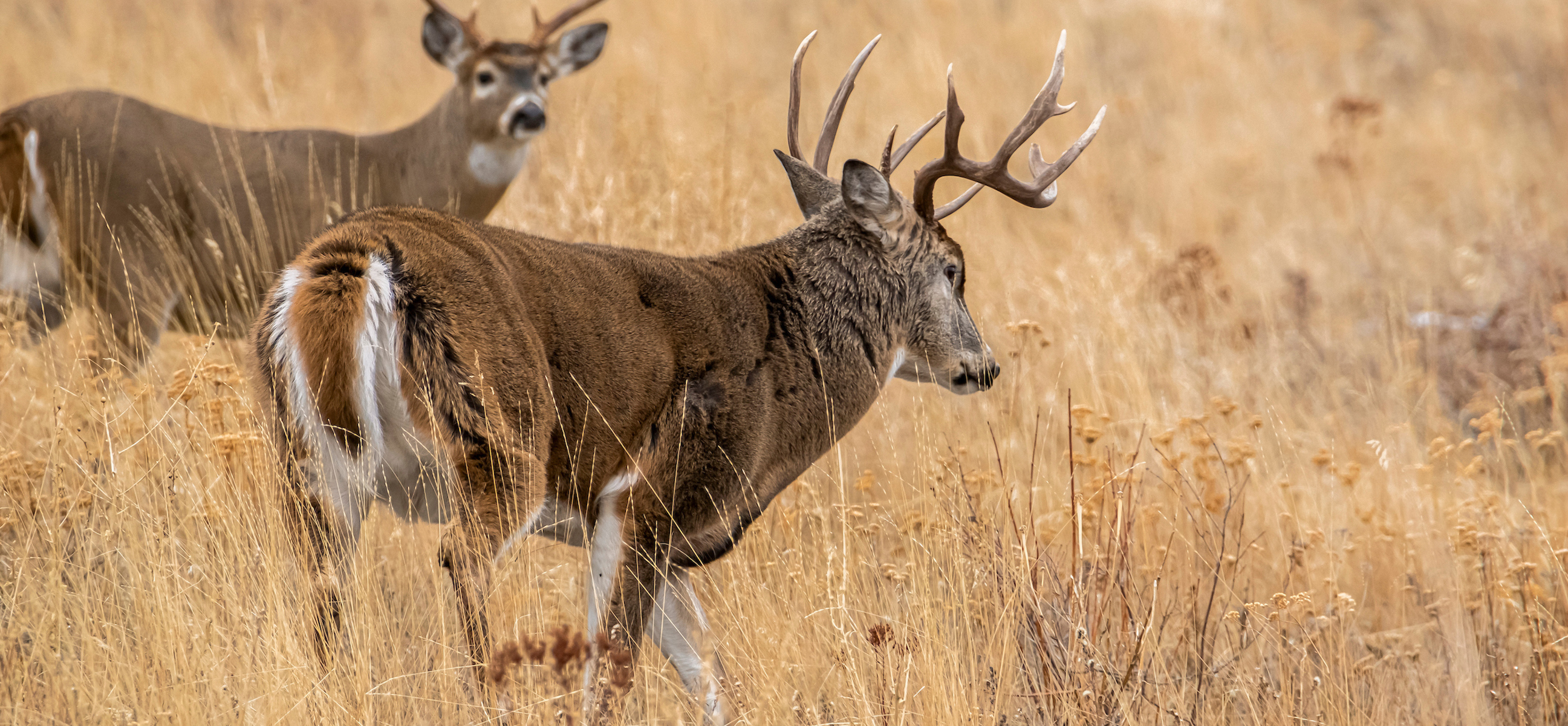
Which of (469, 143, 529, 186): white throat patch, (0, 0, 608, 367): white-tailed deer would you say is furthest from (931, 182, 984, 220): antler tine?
(469, 143, 529, 186): white throat patch

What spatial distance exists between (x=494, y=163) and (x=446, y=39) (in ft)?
2.93

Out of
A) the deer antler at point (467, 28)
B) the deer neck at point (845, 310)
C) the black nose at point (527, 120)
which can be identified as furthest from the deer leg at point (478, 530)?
the deer antler at point (467, 28)

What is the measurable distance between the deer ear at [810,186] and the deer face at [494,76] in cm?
320

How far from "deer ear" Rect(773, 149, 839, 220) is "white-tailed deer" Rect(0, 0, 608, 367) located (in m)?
2.07

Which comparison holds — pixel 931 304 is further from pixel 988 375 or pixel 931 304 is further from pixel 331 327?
pixel 331 327

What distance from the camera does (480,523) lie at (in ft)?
10.8

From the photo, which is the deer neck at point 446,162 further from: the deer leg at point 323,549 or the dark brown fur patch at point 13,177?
the deer leg at point 323,549

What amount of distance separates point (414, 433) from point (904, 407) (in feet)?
11.8

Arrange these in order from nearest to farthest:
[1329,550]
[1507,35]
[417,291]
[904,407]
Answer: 1. [417,291]
2. [1329,550]
3. [904,407]
4. [1507,35]

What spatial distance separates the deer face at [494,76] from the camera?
300 inches

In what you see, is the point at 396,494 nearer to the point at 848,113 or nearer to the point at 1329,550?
the point at 1329,550

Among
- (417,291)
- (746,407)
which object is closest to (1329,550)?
(746,407)

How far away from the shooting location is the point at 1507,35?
45.4 ft

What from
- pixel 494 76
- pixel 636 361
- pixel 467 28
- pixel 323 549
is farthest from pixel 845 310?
pixel 467 28
